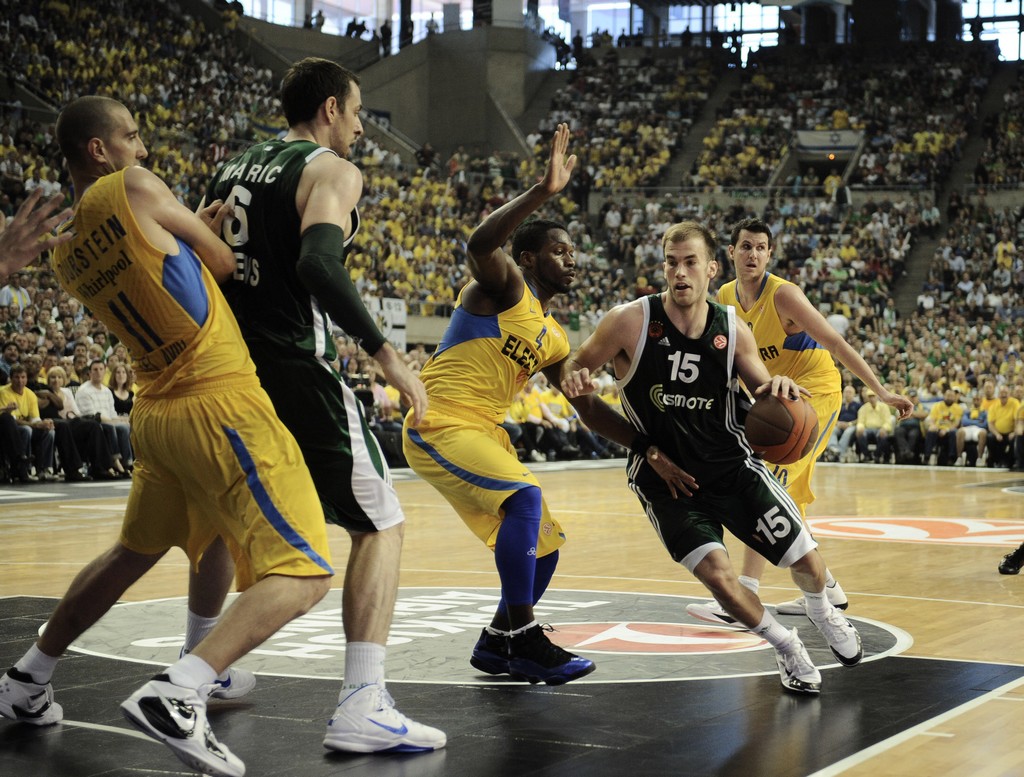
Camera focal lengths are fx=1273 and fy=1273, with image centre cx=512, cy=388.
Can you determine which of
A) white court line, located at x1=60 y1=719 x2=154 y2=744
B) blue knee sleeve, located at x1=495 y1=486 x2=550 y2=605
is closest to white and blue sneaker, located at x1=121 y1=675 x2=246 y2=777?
white court line, located at x1=60 y1=719 x2=154 y2=744

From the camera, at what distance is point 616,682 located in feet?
14.8

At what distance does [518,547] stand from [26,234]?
2.16 m

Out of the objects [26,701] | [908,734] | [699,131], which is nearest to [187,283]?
[26,701]

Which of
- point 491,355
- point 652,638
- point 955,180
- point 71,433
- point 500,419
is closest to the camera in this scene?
point 491,355

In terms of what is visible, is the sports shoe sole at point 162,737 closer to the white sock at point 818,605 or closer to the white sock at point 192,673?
the white sock at point 192,673

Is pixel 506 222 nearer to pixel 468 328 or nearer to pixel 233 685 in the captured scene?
pixel 468 328

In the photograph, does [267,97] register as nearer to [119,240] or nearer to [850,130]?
[850,130]

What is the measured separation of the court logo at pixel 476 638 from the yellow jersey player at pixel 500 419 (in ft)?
0.60

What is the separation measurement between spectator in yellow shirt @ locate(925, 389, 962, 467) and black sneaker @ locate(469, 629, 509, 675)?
16.2 meters

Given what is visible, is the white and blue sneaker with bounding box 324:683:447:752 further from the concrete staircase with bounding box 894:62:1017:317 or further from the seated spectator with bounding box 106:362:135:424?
the concrete staircase with bounding box 894:62:1017:317

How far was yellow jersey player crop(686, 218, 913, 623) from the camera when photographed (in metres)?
5.92

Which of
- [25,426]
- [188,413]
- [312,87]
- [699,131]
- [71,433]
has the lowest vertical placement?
[71,433]

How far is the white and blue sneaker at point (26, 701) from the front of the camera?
149 inches

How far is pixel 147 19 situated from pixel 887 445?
17.8m
